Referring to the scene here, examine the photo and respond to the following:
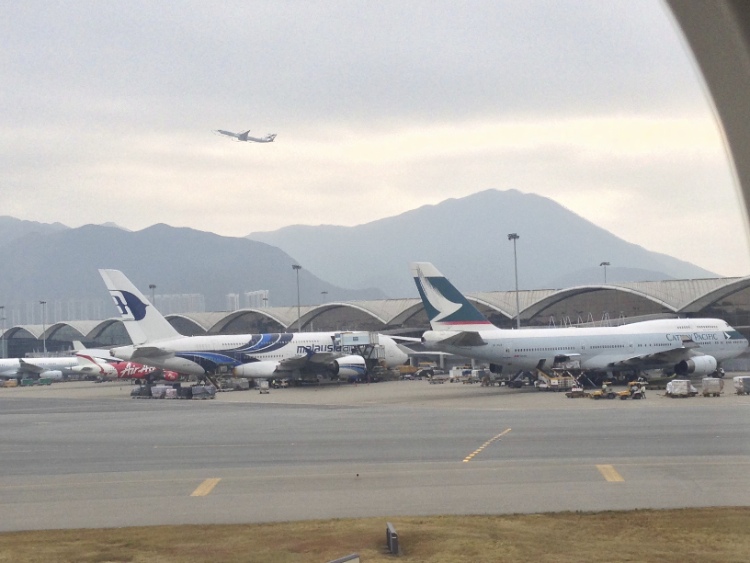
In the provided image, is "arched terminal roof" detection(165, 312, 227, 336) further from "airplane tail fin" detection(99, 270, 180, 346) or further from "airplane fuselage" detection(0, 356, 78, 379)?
"airplane tail fin" detection(99, 270, 180, 346)

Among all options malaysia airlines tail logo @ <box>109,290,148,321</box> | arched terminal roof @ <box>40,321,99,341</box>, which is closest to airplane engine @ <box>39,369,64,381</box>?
malaysia airlines tail logo @ <box>109,290,148,321</box>

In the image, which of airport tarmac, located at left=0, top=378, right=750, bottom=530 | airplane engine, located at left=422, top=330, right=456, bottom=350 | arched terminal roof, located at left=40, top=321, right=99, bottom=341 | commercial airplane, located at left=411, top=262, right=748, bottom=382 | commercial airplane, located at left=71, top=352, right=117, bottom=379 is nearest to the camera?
airport tarmac, located at left=0, top=378, right=750, bottom=530

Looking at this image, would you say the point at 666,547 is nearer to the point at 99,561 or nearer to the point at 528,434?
the point at 99,561

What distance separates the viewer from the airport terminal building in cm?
8631

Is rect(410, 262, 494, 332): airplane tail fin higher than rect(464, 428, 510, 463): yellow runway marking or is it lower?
higher

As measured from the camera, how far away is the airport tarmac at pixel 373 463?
1664 cm

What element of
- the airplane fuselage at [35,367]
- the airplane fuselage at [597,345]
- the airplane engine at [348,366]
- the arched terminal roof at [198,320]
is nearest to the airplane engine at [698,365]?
the airplane fuselage at [597,345]

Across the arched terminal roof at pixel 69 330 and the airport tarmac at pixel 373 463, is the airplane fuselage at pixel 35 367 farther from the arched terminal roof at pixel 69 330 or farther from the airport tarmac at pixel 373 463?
the airport tarmac at pixel 373 463

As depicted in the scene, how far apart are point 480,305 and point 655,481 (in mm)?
83493

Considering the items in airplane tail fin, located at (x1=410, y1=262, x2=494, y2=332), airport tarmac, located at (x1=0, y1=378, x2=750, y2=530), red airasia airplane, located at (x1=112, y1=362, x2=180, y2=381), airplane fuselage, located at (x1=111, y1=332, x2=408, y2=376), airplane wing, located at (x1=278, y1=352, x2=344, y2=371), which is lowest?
airport tarmac, located at (x1=0, y1=378, x2=750, y2=530)

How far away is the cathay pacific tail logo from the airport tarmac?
44.1ft

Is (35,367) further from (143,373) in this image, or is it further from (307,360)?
(307,360)

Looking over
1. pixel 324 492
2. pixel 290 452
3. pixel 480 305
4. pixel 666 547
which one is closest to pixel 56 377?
pixel 480 305

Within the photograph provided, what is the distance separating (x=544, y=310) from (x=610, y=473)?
80805 millimetres
